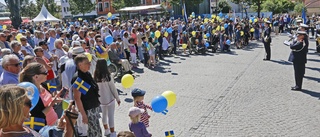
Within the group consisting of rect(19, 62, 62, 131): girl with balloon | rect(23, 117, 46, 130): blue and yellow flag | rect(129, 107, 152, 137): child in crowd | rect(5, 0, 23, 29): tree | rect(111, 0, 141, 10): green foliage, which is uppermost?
rect(111, 0, 141, 10): green foliage

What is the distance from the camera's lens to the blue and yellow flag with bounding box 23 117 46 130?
3696 millimetres

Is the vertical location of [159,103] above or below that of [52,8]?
below

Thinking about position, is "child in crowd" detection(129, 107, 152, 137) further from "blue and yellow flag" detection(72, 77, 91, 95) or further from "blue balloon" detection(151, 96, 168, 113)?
"blue and yellow flag" detection(72, 77, 91, 95)

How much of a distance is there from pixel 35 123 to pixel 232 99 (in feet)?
20.3

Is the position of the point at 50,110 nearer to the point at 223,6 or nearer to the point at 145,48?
the point at 145,48

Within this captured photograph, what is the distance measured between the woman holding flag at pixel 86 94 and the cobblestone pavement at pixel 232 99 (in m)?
1.63

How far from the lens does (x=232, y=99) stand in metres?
8.91

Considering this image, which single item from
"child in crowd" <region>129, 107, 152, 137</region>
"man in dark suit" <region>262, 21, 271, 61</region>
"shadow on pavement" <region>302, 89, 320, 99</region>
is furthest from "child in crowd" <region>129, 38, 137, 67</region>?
"child in crowd" <region>129, 107, 152, 137</region>

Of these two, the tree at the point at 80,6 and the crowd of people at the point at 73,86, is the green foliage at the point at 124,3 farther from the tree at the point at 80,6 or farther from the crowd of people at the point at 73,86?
the crowd of people at the point at 73,86

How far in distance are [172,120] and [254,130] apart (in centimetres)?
181

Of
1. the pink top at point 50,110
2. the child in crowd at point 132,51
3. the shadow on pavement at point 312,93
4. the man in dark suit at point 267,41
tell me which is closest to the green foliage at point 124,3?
the man in dark suit at point 267,41

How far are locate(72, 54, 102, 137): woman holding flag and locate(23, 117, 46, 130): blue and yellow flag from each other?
3.30 ft

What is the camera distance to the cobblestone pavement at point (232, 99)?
22.3 feet

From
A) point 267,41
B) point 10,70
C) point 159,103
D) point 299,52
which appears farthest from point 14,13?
point 159,103
